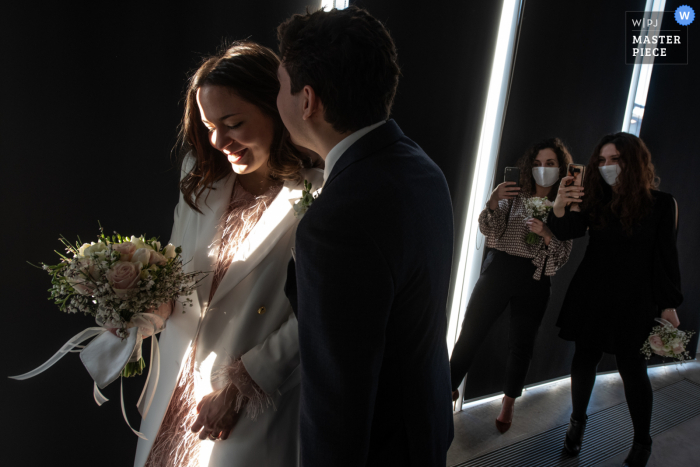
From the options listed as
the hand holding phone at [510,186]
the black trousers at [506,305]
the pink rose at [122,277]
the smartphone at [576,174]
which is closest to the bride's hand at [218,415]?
the pink rose at [122,277]

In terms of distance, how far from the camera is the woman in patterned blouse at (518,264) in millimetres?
2807

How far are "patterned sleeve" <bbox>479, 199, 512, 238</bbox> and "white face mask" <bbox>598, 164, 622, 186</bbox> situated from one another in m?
0.65

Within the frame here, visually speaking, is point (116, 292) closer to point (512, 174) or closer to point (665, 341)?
point (512, 174)

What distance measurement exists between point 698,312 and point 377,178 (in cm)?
536

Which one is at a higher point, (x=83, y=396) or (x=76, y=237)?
(x=76, y=237)

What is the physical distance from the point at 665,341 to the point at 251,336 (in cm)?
247

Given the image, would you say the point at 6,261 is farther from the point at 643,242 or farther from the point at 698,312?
the point at 698,312

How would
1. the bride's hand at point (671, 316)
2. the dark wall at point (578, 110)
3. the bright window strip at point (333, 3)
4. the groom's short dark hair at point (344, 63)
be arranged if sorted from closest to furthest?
the groom's short dark hair at point (344, 63) < the bright window strip at point (333, 3) < the bride's hand at point (671, 316) < the dark wall at point (578, 110)

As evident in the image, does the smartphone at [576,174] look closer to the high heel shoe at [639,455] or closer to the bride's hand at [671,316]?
the bride's hand at [671,316]

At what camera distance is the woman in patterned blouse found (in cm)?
281

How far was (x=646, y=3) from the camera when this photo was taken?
3672 millimetres

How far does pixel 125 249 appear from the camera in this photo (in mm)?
1270

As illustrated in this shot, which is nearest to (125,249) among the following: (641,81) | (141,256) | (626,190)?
(141,256)

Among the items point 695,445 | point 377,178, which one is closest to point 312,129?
point 377,178
